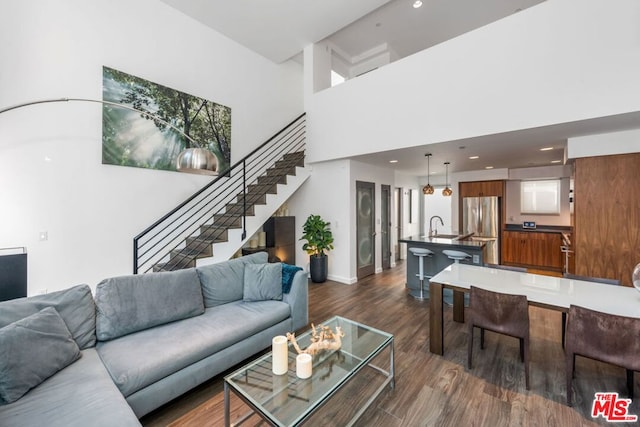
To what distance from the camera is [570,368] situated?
2.03 m

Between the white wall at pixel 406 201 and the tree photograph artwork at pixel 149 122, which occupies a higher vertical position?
the tree photograph artwork at pixel 149 122

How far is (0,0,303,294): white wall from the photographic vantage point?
10.3 feet

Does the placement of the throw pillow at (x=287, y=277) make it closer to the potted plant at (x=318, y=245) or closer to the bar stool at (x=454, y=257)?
the potted plant at (x=318, y=245)

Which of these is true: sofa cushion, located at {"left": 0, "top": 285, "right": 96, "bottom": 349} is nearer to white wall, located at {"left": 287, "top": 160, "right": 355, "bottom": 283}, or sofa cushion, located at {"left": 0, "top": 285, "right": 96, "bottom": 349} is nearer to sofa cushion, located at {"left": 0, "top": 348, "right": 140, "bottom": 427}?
sofa cushion, located at {"left": 0, "top": 348, "right": 140, "bottom": 427}

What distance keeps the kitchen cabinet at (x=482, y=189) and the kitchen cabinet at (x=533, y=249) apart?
112cm

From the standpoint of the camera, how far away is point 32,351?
1630 millimetres

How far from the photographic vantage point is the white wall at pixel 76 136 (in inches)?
123

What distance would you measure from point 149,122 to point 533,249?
28.8ft

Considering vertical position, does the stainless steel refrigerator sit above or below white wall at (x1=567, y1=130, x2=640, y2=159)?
below

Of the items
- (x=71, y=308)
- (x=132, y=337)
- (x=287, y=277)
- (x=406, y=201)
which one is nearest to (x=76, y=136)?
(x=71, y=308)

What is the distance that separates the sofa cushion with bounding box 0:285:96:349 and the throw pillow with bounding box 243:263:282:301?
54.1 inches

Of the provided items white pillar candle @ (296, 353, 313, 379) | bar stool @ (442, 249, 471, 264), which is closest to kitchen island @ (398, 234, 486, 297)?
bar stool @ (442, 249, 471, 264)

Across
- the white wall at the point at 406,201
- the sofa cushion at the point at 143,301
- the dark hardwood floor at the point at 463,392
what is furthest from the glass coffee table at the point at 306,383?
the white wall at the point at 406,201

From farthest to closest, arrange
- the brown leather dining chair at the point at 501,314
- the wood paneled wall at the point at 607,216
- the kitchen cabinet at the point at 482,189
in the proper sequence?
1. the kitchen cabinet at the point at 482,189
2. the wood paneled wall at the point at 607,216
3. the brown leather dining chair at the point at 501,314
